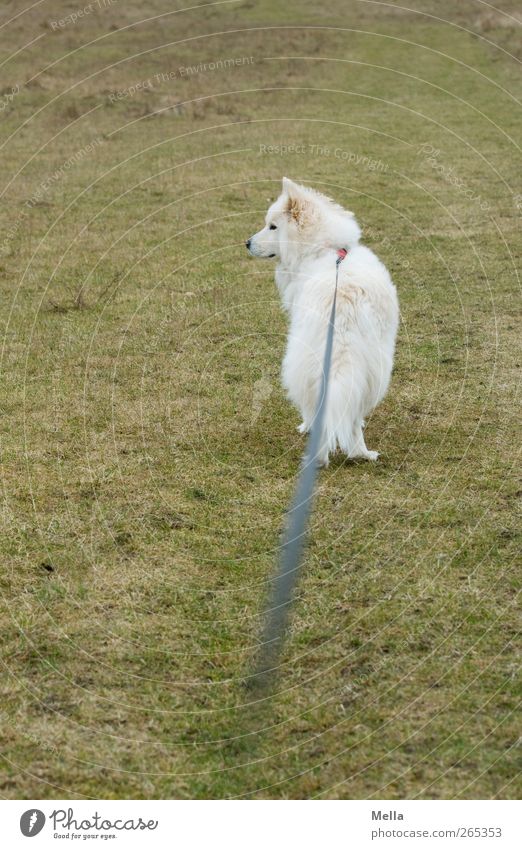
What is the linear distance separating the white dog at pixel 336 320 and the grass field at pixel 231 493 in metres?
0.52

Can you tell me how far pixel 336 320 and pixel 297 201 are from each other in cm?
115

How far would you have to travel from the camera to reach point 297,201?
7305 mm

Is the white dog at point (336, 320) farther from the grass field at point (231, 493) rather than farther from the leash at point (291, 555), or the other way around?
the grass field at point (231, 493)

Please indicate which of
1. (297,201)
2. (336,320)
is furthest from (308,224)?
(336,320)

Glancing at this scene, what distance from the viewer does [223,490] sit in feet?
22.3

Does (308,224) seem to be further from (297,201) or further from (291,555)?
(291,555)

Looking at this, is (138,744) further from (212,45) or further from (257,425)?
(212,45)

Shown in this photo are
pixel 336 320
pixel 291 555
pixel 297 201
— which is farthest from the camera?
pixel 297 201

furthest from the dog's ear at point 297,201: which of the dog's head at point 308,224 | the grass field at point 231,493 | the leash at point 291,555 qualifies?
the grass field at point 231,493

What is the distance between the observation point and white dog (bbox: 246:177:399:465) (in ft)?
21.8

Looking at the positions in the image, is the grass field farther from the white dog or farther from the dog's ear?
the dog's ear

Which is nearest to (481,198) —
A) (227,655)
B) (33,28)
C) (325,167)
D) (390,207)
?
(390,207)

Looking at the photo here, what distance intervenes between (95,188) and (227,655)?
38.4ft

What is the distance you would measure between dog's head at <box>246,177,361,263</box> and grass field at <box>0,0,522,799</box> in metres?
1.42
